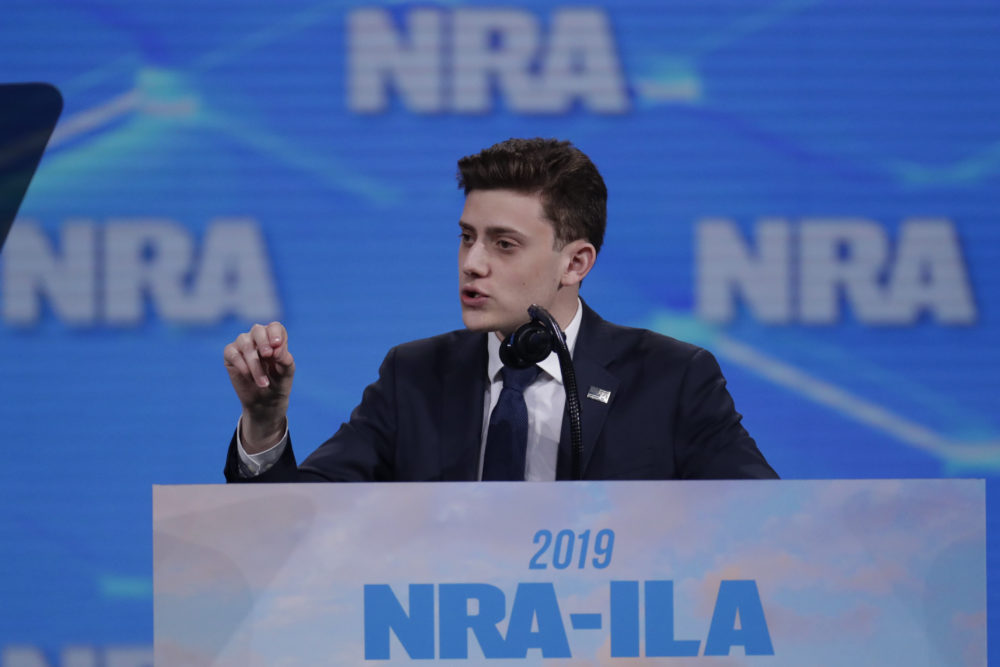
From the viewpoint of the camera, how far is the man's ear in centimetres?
197

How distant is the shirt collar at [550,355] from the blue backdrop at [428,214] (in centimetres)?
124

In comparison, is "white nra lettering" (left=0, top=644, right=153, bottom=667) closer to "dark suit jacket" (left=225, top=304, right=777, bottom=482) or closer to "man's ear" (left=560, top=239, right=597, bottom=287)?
"dark suit jacket" (left=225, top=304, right=777, bottom=482)

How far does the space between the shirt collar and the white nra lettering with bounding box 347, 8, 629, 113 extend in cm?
137

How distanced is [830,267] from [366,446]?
6.14ft

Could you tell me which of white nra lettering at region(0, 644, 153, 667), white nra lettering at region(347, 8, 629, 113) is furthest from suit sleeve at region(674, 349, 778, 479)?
white nra lettering at region(0, 644, 153, 667)

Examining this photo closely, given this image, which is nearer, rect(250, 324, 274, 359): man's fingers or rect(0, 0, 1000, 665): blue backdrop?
rect(250, 324, 274, 359): man's fingers

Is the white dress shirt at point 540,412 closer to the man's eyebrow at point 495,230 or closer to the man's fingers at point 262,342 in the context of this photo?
the man's eyebrow at point 495,230

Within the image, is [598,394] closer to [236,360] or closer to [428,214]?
[236,360]

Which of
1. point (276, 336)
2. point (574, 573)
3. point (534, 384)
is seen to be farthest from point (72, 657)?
point (574, 573)

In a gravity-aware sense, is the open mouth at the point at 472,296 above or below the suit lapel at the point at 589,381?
above

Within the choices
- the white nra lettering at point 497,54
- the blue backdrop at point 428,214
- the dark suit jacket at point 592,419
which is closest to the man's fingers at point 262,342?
the dark suit jacket at point 592,419

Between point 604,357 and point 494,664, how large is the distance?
92cm

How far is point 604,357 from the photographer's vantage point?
1.96 metres

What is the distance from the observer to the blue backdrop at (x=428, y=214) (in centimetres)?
323
